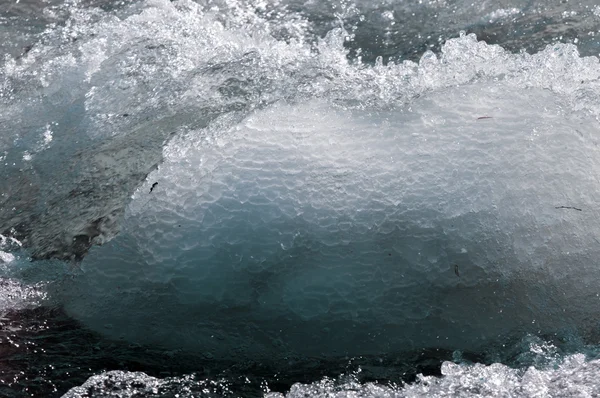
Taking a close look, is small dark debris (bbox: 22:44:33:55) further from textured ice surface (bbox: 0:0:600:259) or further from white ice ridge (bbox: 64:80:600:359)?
white ice ridge (bbox: 64:80:600:359)

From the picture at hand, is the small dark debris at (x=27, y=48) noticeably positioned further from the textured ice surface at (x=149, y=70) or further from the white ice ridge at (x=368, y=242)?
the white ice ridge at (x=368, y=242)

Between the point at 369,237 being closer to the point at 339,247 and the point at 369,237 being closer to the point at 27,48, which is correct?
the point at 339,247

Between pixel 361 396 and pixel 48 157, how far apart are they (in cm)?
136

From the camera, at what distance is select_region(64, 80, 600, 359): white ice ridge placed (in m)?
1.76

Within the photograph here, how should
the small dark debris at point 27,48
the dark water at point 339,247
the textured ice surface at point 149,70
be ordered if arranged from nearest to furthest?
the dark water at point 339,247
the textured ice surface at point 149,70
the small dark debris at point 27,48

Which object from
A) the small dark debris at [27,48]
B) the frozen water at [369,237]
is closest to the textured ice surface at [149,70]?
the small dark debris at [27,48]

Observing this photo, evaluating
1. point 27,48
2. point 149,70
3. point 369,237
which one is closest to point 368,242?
point 369,237

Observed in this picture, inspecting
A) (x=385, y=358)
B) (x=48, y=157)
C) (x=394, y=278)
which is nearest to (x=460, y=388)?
(x=385, y=358)

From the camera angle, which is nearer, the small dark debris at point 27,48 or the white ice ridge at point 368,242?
the white ice ridge at point 368,242

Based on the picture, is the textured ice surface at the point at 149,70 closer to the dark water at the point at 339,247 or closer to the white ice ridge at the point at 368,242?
the dark water at the point at 339,247

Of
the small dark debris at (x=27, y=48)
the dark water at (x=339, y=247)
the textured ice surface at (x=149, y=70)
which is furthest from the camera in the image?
the small dark debris at (x=27, y=48)

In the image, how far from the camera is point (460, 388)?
1604 millimetres

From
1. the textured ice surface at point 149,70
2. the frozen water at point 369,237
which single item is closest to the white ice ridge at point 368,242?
the frozen water at point 369,237

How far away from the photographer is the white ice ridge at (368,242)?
69.3 inches
